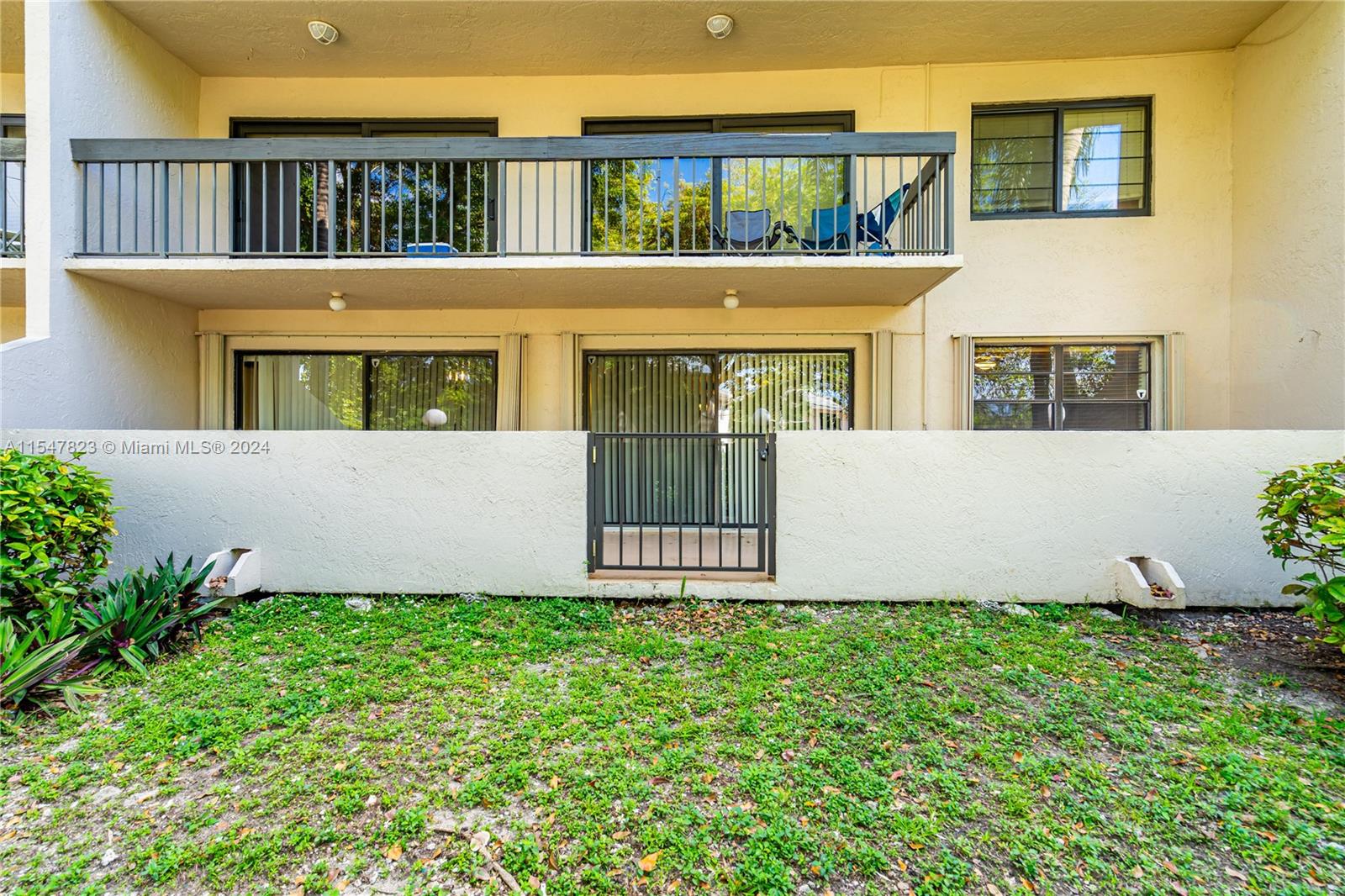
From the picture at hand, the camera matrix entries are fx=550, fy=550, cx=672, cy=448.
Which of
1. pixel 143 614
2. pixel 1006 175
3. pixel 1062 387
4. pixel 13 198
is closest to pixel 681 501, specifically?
pixel 143 614

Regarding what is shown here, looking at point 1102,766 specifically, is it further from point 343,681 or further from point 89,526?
point 89,526

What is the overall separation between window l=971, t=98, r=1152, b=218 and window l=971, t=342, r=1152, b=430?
5.10 feet

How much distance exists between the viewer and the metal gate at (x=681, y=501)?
4469 mm

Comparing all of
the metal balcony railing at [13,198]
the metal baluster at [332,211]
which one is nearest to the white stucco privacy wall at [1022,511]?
the metal baluster at [332,211]

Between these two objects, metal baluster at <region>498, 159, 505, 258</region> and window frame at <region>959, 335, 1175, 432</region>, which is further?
window frame at <region>959, 335, 1175, 432</region>

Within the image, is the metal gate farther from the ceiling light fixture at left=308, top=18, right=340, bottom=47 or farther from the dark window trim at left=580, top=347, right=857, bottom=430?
the ceiling light fixture at left=308, top=18, right=340, bottom=47

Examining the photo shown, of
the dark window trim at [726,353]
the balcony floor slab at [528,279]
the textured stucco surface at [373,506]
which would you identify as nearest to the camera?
the textured stucco surface at [373,506]

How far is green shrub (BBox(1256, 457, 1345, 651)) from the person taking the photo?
10.3ft

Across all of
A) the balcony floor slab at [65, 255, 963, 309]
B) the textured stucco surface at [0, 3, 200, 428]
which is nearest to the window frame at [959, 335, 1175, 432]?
the balcony floor slab at [65, 255, 963, 309]

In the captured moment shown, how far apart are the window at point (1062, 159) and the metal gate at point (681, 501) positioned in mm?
4184

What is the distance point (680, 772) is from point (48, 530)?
13.4 ft

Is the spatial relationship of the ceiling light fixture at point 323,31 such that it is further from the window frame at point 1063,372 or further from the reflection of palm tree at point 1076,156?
the reflection of palm tree at point 1076,156

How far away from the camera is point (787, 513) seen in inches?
175

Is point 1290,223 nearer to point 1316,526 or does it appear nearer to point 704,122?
point 1316,526
